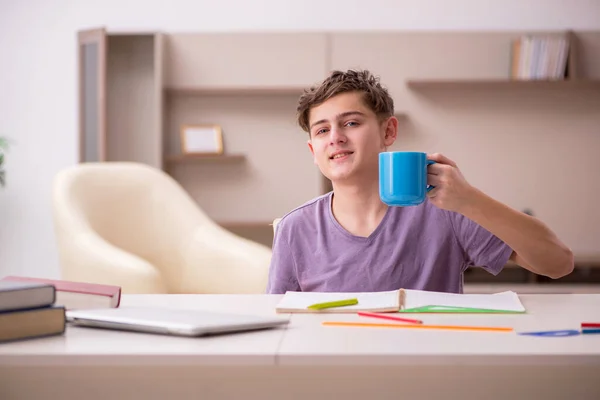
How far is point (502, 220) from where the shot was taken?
138cm

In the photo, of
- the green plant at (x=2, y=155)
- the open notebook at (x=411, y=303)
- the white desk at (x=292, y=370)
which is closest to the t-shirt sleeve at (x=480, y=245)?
the open notebook at (x=411, y=303)

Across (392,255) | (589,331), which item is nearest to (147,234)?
(392,255)

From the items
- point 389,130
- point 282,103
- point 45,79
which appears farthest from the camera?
point 45,79

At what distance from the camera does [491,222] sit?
1388 millimetres

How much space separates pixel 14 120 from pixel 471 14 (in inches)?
113

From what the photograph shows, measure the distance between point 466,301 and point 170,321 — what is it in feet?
1.67

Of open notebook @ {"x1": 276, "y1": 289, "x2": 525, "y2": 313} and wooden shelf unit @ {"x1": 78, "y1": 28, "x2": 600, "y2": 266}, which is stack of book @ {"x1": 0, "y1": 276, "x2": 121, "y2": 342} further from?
wooden shelf unit @ {"x1": 78, "y1": 28, "x2": 600, "y2": 266}

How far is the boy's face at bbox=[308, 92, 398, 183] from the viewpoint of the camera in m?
1.66

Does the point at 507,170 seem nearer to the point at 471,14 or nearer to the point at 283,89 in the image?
the point at 471,14

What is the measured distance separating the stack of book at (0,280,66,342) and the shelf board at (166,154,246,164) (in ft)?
11.0

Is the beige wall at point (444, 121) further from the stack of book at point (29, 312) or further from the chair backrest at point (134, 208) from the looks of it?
the stack of book at point (29, 312)

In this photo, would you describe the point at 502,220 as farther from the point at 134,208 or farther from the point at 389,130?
the point at 134,208

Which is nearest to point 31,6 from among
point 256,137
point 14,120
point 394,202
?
point 14,120

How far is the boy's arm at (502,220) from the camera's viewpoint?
1.32m
